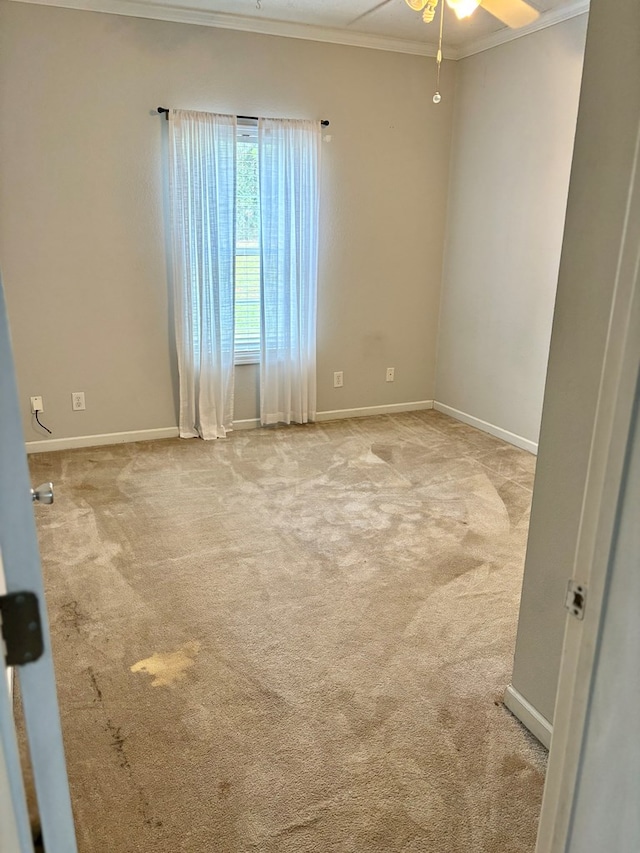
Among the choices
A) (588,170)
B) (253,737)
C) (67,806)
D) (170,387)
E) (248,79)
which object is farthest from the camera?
(170,387)

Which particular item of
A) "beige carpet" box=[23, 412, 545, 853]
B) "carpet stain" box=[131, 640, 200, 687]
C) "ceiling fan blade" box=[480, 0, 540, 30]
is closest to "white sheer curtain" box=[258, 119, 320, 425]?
"beige carpet" box=[23, 412, 545, 853]

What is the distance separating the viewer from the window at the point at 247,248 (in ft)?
14.0

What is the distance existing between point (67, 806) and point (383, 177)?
464 centimetres

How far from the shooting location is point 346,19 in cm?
406

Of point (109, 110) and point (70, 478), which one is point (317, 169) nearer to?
point (109, 110)

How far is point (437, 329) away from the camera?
17.3ft

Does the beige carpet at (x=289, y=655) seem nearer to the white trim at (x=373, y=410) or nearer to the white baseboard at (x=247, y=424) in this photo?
the white baseboard at (x=247, y=424)

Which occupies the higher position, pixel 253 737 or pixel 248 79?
pixel 248 79

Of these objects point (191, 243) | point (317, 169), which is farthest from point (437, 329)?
point (191, 243)

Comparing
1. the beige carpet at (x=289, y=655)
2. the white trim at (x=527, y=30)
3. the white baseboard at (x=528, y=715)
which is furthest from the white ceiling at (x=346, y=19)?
the white baseboard at (x=528, y=715)

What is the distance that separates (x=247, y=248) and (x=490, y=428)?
7.24ft

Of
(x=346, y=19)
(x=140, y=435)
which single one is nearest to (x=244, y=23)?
(x=346, y=19)

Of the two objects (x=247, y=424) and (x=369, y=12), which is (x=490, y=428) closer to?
(x=247, y=424)

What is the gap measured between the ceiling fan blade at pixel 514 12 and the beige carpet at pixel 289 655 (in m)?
2.77
